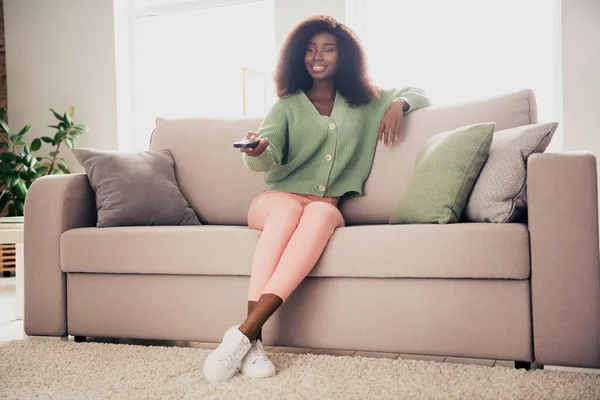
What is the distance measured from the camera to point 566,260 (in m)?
1.74

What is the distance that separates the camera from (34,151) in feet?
16.3

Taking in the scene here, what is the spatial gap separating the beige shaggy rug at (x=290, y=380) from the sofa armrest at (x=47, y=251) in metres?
0.36

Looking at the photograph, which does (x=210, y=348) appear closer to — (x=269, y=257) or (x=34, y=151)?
(x=269, y=257)

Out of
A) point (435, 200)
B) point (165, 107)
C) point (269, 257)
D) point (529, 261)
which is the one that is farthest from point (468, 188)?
point (165, 107)

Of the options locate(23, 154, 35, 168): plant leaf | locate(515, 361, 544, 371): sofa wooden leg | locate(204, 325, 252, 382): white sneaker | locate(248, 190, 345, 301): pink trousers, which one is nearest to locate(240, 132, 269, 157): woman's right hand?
locate(248, 190, 345, 301): pink trousers

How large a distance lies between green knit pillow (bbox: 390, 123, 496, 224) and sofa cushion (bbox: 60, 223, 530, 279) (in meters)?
0.13

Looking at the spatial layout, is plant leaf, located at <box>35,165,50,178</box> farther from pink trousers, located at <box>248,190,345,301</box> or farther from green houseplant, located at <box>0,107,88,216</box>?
pink trousers, located at <box>248,190,345,301</box>

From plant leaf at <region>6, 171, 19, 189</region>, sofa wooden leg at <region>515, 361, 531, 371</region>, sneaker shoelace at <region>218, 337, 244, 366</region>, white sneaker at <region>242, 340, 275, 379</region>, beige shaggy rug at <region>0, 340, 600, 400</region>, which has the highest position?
plant leaf at <region>6, 171, 19, 189</region>

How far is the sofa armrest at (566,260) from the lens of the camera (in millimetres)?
1734

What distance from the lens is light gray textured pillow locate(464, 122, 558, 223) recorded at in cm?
190

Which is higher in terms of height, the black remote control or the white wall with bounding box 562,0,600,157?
the white wall with bounding box 562,0,600,157

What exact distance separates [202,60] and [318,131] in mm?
2885

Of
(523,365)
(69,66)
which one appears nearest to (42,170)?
(69,66)

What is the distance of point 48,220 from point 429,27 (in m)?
2.98
